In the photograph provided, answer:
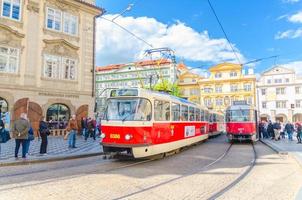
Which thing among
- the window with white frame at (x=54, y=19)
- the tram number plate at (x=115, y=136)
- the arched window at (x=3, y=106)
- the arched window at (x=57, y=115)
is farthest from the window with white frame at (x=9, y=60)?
the tram number plate at (x=115, y=136)

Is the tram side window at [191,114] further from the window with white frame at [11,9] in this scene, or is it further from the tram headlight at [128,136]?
the window with white frame at [11,9]

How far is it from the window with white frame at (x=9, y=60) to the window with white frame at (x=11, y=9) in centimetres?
246

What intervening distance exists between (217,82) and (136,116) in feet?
198

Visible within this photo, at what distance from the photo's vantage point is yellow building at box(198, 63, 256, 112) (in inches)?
2571

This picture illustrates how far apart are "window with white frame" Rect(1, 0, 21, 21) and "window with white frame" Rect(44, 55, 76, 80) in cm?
368

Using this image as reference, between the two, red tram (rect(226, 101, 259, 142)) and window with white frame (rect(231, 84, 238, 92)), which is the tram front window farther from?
window with white frame (rect(231, 84, 238, 92))

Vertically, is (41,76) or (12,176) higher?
(41,76)

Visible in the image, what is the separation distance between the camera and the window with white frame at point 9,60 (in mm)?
19641

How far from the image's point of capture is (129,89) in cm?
1094

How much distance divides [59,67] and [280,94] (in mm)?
55087

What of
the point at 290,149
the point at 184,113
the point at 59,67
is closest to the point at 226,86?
the point at 59,67

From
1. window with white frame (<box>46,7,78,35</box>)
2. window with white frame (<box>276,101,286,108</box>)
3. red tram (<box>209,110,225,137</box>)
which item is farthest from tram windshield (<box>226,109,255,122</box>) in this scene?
window with white frame (<box>276,101,286,108</box>)

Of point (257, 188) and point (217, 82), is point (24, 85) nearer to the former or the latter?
point (257, 188)

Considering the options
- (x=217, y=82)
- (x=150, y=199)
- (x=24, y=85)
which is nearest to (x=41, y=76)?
(x=24, y=85)
